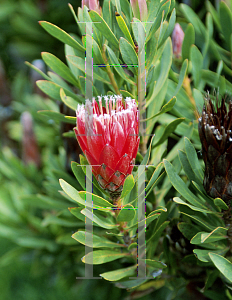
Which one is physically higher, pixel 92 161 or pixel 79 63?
pixel 79 63

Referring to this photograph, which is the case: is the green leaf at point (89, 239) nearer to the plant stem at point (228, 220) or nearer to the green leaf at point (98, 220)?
the green leaf at point (98, 220)

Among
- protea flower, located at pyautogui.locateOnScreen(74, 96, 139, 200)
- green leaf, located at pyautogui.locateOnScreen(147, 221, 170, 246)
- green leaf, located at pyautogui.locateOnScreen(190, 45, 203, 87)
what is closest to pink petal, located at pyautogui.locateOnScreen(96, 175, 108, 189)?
protea flower, located at pyautogui.locateOnScreen(74, 96, 139, 200)

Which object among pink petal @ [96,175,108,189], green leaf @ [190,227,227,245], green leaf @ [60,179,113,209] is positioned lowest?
green leaf @ [190,227,227,245]

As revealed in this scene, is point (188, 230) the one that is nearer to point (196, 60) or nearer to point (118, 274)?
point (118, 274)

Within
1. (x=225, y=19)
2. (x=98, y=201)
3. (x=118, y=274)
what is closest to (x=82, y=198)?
(x=98, y=201)

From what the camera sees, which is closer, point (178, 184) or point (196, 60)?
point (178, 184)

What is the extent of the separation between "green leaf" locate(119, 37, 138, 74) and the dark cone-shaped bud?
97 millimetres

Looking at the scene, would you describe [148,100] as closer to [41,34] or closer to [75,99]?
[75,99]

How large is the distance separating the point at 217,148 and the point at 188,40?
0.71 feet

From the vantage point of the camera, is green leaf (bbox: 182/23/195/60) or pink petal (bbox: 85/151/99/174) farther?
green leaf (bbox: 182/23/195/60)

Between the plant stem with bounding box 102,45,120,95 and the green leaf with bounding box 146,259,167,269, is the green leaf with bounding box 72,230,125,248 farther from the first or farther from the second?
the plant stem with bounding box 102,45,120,95

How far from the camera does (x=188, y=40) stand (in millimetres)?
474

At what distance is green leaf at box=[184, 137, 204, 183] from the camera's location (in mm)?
373

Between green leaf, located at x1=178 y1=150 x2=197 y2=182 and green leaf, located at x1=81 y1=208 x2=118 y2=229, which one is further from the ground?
green leaf, located at x1=178 y1=150 x2=197 y2=182
